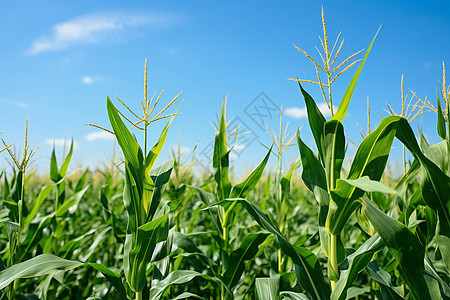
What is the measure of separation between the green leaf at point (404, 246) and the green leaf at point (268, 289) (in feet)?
2.22

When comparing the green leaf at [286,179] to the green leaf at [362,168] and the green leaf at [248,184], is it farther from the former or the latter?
the green leaf at [362,168]

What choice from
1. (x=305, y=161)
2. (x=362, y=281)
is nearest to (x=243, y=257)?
(x=305, y=161)

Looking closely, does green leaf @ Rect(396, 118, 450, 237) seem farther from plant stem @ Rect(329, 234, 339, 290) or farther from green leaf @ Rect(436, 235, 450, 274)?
plant stem @ Rect(329, 234, 339, 290)

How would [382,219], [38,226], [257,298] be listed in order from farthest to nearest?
[38,226] → [257,298] → [382,219]

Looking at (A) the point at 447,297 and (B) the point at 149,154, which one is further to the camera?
(B) the point at 149,154

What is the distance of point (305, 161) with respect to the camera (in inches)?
70.6

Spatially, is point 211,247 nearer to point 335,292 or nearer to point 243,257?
point 243,257

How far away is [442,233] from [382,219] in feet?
1.88

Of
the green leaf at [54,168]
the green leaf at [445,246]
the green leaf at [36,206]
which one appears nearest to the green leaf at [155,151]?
the green leaf at [36,206]

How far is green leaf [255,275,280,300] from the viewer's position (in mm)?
1994

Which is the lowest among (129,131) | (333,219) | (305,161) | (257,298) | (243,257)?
(257,298)

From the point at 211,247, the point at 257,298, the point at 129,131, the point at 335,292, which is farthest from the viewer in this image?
the point at 211,247

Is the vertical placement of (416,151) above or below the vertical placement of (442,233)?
above

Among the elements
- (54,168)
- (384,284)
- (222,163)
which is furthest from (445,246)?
(54,168)
